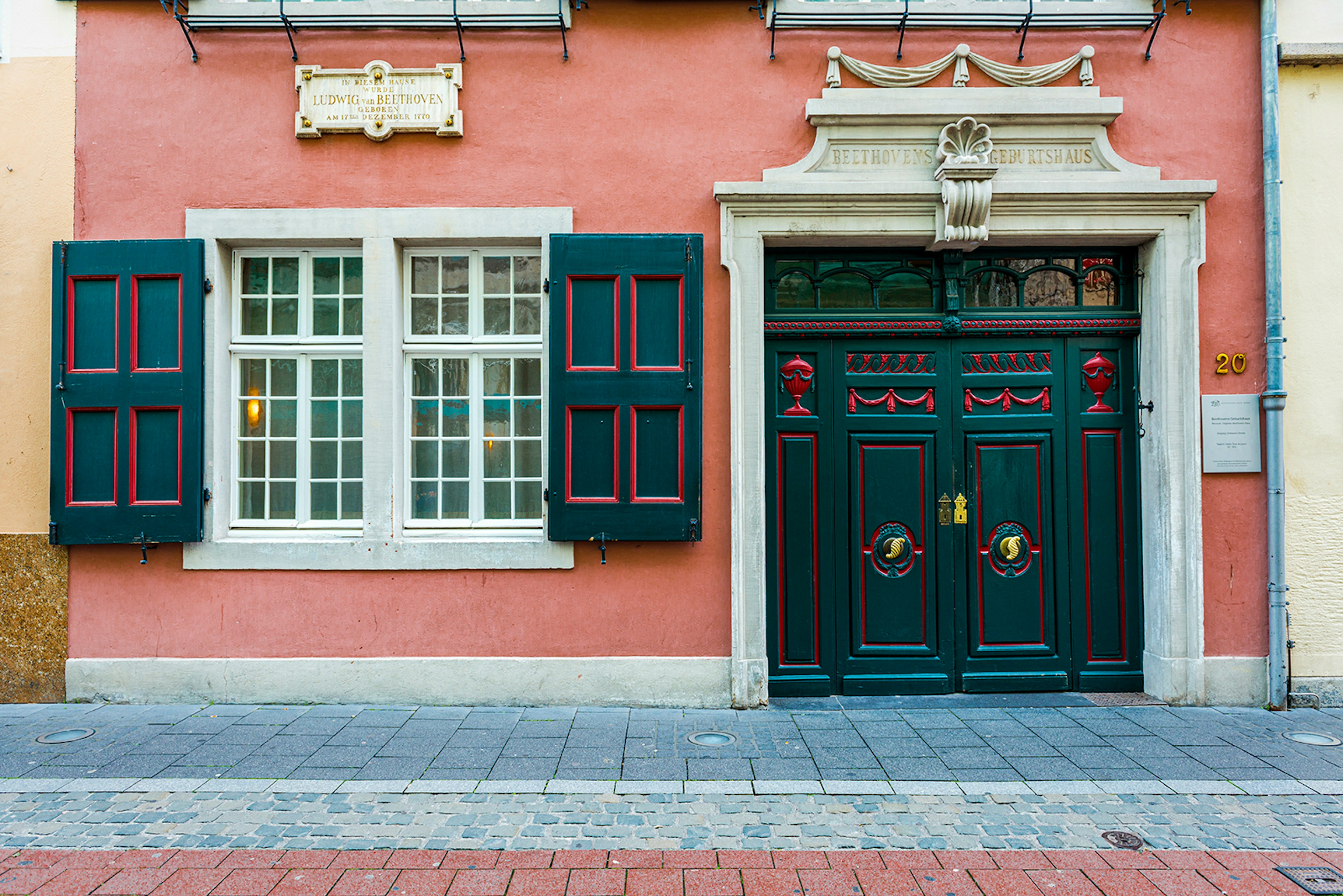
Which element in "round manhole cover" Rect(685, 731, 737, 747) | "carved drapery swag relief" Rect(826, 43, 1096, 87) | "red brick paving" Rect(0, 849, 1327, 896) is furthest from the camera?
"carved drapery swag relief" Rect(826, 43, 1096, 87)

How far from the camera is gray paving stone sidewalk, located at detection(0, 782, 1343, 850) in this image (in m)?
3.53

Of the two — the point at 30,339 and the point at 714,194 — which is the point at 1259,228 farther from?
the point at 30,339

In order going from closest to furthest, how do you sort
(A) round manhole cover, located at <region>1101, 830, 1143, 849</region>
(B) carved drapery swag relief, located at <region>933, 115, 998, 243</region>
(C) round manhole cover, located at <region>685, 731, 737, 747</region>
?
(A) round manhole cover, located at <region>1101, 830, 1143, 849</region>
(C) round manhole cover, located at <region>685, 731, 737, 747</region>
(B) carved drapery swag relief, located at <region>933, 115, 998, 243</region>

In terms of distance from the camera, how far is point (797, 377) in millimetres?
5695

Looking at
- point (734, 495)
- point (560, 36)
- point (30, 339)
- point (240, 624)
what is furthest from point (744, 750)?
point (30, 339)

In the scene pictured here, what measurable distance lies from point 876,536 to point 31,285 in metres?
6.02

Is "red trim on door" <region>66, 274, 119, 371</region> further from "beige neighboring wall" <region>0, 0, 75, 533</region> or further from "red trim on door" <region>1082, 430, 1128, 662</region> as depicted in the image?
"red trim on door" <region>1082, 430, 1128, 662</region>

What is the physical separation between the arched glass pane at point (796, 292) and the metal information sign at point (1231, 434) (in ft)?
8.93

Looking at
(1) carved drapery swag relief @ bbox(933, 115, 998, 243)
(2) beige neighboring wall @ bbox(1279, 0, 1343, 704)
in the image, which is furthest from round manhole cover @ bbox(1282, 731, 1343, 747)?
(1) carved drapery swag relief @ bbox(933, 115, 998, 243)

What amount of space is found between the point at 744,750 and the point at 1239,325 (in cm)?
436

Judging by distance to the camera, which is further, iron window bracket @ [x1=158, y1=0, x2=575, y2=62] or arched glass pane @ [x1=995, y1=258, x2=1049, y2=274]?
arched glass pane @ [x1=995, y1=258, x2=1049, y2=274]

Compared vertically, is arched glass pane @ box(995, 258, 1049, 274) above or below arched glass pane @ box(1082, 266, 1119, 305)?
above

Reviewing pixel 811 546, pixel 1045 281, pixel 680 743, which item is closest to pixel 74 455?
pixel 680 743

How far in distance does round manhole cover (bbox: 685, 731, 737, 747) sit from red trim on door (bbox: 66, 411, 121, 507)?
4.07m
